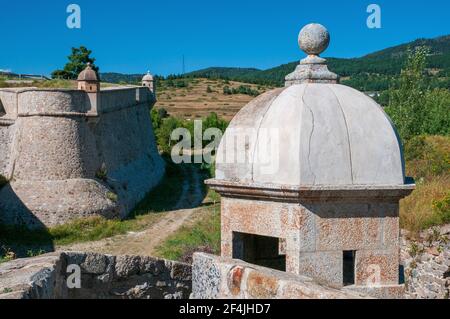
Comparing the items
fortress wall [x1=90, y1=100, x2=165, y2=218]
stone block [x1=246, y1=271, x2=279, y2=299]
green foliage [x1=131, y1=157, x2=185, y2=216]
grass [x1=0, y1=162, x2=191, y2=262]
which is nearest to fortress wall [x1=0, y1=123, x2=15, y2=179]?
grass [x1=0, y1=162, x2=191, y2=262]

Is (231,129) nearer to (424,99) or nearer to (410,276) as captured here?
(410,276)

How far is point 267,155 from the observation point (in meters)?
4.90

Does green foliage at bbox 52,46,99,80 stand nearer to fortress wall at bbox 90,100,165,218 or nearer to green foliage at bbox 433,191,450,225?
fortress wall at bbox 90,100,165,218

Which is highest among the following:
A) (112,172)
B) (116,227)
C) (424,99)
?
(424,99)

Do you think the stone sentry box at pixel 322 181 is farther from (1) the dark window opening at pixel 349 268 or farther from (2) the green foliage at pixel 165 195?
(2) the green foliage at pixel 165 195

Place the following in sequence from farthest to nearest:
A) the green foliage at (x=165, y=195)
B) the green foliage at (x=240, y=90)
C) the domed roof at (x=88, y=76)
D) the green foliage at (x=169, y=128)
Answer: the green foliage at (x=240, y=90) → the green foliage at (x=169, y=128) → the green foliage at (x=165, y=195) → the domed roof at (x=88, y=76)

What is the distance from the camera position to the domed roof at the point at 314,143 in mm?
4789

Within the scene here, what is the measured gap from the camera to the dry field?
224 ft

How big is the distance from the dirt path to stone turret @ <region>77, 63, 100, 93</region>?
551 cm

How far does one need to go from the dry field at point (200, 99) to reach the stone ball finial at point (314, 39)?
5597cm

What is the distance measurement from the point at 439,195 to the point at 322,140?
8348mm

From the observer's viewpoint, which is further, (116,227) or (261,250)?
(116,227)

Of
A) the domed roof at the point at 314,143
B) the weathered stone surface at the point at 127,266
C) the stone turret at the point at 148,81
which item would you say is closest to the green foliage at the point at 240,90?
the stone turret at the point at 148,81

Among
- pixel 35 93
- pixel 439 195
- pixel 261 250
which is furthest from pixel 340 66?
pixel 261 250
